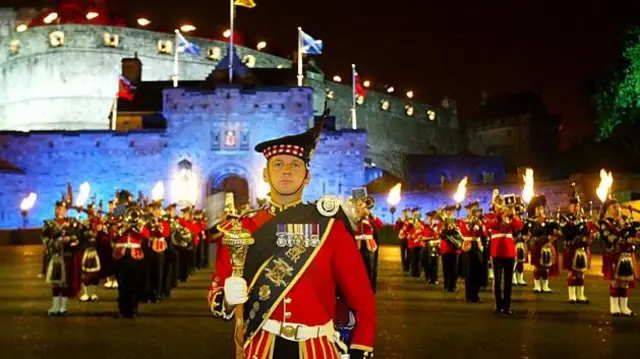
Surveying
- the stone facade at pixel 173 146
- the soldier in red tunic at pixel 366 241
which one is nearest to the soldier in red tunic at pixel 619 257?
the soldier in red tunic at pixel 366 241

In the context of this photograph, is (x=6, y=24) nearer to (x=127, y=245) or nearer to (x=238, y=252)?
(x=127, y=245)

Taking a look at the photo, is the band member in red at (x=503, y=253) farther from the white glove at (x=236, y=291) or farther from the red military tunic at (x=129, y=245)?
the white glove at (x=236, y=291)

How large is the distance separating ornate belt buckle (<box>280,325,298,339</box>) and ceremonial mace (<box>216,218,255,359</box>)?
0.80ft

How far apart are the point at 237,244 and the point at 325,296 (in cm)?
66

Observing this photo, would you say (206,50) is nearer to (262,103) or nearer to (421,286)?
(262,103)

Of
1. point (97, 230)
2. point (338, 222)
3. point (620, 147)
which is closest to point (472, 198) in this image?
point (620, 147)

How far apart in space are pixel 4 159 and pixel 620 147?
4152 centimetres

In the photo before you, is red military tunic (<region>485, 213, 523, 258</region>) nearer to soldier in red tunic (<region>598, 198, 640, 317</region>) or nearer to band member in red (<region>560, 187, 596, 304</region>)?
soldier in red tunic (<region>598, 198, 640, 317</region>)

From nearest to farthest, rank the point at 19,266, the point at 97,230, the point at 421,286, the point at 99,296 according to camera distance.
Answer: the point at 97,230 → the point at 99,296 → the point at 421,286 → the point at 19,266

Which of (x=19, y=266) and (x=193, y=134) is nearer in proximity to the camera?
(x=19, y=266)

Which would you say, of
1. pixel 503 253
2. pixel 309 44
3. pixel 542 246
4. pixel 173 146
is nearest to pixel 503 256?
pixel 503 253

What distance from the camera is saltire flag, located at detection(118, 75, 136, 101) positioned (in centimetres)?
6181

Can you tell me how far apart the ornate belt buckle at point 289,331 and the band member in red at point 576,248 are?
1252 centimetres

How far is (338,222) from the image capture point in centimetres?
514
